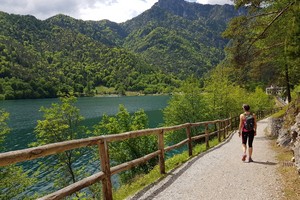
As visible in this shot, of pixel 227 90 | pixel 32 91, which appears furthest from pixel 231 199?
pixel 32 91

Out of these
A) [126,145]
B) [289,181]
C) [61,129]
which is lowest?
[126,145]

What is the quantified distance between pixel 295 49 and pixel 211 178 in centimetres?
633

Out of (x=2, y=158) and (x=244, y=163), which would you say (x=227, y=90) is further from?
(x=2, y=158)

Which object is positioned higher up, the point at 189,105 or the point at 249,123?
the point at 249,123

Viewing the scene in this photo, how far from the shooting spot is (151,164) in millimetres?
22203

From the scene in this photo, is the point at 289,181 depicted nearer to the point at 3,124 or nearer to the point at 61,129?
the point at 3,124

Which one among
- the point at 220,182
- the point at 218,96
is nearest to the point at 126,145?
the point at 220,182

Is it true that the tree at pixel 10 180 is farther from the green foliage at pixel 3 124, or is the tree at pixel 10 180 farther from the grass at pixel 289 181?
the grass at pixel 289 181

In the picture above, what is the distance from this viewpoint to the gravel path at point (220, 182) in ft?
23.1

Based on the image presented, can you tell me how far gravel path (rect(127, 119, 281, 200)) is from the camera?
23.1ft

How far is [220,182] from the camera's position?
8.16 meters

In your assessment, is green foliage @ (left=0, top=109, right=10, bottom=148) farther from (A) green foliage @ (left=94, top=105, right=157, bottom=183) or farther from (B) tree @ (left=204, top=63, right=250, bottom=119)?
(B) tree @ (left=204, top=63, right=250, bottom=119)

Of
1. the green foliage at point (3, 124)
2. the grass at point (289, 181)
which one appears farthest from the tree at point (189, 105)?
the grass at point (289, 181)

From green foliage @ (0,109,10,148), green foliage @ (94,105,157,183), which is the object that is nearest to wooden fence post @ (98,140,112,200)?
green foliage @ (0,109,10,148)
